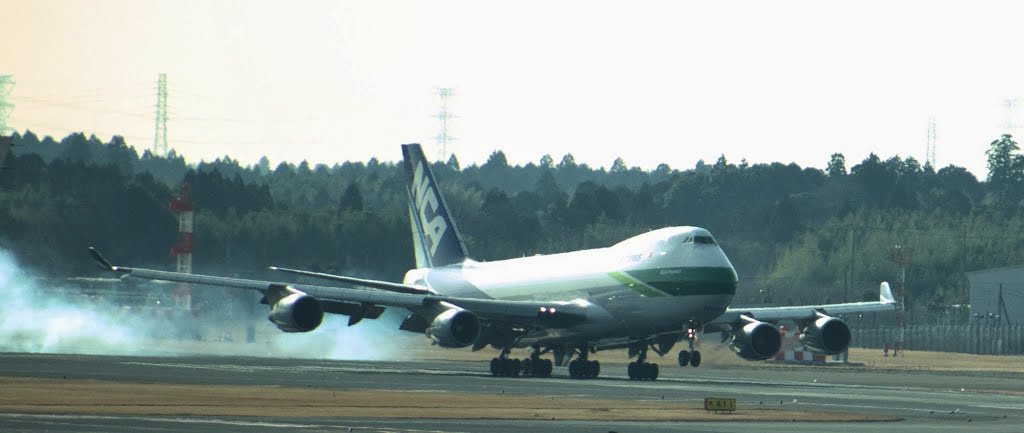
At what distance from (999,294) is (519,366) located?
74.1 metres

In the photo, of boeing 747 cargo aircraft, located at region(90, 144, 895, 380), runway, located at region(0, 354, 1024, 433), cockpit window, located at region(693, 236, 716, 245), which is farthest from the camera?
cockpit window, located at region(693, 236, 716, 245)

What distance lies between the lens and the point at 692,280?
62344 millimetres

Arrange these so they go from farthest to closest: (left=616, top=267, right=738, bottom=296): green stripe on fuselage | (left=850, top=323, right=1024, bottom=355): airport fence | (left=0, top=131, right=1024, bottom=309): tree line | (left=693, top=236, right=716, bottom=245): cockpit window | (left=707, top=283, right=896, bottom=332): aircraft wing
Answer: (left=850, top=323, right=1024, bottom=355): airport fence, (left=0, top=131, right=1024, bottom=309): tree line, (left=707, top=283, right=896, bottom=332): aircraft wing, (left=693, top=236, right=716, bottom=245): cockpit window, (left=616, top=267, right=738, bottom=296): green stripe on fuselage

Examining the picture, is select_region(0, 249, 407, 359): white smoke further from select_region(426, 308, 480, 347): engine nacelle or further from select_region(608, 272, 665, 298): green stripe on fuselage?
select_region(608, 272, 665, 298): green stripe on fuselage

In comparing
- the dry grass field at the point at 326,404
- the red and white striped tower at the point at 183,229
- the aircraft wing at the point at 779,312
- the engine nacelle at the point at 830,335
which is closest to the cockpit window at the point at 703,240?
the aircraft wing at the point at 779,312

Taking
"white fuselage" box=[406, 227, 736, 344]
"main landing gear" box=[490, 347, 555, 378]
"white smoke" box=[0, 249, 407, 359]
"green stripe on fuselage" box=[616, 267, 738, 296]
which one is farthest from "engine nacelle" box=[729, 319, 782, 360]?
"white smoke" box=[0, 249, 407, 359]

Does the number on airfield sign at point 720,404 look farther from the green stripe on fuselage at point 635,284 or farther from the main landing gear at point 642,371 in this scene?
the main landing gear at point 642,371

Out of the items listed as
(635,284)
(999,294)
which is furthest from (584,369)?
(999,294)

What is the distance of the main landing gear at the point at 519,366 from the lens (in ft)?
216

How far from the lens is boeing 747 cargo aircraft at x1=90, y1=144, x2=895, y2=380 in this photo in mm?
62812

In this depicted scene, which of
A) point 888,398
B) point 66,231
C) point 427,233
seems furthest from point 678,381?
point 66,231

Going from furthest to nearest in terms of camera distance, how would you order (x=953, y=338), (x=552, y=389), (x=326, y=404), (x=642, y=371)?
1. (x=953, y=338)
2. (x=642, y=371)
3. (x=552, y=389)
4. (x=326, y=404)

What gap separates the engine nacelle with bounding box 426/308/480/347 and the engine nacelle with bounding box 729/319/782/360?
10.8 m

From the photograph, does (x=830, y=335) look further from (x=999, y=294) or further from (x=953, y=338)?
(x=999, y=294)
